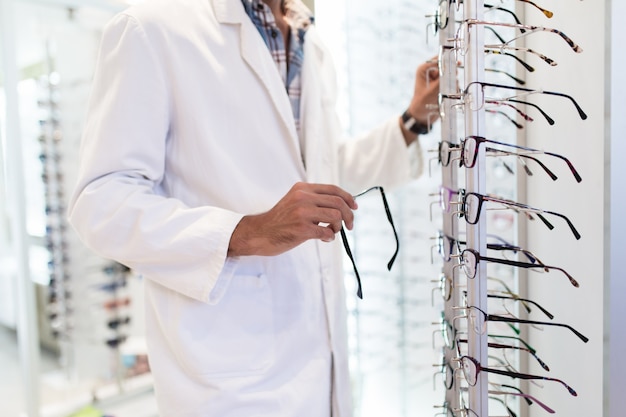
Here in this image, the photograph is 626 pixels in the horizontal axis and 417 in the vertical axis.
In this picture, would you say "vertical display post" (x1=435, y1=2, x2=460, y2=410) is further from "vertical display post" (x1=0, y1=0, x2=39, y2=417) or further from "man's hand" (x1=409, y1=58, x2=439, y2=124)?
"vertical display post" (x1=0, y1=0, x2=39, y2=417)

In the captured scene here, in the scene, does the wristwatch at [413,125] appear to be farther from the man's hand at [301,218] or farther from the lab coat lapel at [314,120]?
the man's hand at [301,218]

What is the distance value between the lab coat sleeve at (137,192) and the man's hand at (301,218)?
1.9 inches

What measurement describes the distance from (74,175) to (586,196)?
216cm

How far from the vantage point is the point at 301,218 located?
2.26 ft

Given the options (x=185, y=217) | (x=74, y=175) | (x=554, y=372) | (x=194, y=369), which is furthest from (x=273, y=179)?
(x=74, y=175)

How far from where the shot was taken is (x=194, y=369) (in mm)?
821

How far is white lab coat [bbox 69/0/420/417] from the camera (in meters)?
0.78

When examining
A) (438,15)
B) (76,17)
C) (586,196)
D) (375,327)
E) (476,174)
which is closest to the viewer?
(476,174)

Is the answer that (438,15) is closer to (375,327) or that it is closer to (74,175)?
(375,327)

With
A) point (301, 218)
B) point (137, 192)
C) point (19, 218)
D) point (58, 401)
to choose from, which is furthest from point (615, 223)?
point (58, 401)

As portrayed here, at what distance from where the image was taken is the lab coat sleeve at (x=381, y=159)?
3.71 ft

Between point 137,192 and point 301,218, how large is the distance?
27 centimetres

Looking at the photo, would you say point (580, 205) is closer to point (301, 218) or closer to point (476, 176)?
point (476, 176)

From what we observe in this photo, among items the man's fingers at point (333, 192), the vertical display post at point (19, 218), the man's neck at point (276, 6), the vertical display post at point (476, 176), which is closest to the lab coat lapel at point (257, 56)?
the man's neck at point (276, 6)
